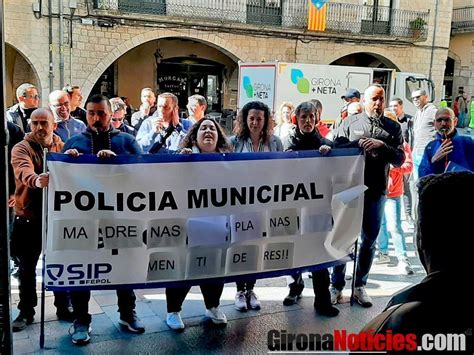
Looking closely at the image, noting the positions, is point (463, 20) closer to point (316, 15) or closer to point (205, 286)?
point (316, 15)

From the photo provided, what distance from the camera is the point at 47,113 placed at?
159 inches

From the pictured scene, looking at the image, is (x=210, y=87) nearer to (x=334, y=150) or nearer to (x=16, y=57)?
(x=16, y=57)

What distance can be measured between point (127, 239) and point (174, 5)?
16.2 meters

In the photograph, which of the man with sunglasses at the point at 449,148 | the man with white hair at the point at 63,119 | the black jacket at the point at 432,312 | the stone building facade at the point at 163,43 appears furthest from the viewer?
the stone building facade at the point at 163,43

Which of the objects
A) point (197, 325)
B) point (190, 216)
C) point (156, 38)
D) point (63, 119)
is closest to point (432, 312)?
point (190, 216)

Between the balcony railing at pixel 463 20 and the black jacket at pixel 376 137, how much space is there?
2635 cm

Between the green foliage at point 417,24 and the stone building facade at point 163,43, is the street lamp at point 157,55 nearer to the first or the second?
the stone building facade at point 163,43

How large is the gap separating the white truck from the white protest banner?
10.6 metres

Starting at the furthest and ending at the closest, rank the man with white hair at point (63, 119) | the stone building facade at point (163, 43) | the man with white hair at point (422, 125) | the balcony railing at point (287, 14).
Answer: the balcony railing at point (287, 14)
the stone building facade at point (163, 43)
the man with white hair at point (422, 125)
the man with white hair at point (63, 119)

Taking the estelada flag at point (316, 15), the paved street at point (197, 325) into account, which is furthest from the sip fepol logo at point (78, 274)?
the estelada flag at point (316, 15)

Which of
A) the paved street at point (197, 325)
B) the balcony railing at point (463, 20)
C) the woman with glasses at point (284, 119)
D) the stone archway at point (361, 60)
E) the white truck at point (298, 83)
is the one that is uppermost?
the balcony railing at point (463, 20)

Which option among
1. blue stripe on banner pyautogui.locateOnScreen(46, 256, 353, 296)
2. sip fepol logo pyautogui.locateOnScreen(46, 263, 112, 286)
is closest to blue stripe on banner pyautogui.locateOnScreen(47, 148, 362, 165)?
sip fepol logo pyautogui.locateOnScreen(46, 263, 112, 286)

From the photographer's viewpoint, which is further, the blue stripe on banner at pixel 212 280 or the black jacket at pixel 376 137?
the black jacket at pixel 376 137

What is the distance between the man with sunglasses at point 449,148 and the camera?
492cm
